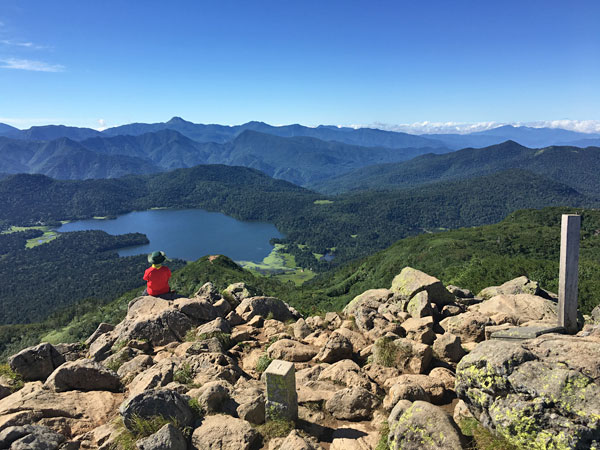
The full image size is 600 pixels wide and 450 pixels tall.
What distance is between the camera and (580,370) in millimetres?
7707

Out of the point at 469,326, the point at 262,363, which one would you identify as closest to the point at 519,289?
the point at 469,326

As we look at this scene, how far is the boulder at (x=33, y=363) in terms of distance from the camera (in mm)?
12578

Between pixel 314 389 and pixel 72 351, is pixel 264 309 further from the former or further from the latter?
pixel 72 351

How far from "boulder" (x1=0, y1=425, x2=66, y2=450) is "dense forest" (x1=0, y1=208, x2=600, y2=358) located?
54.6 metres

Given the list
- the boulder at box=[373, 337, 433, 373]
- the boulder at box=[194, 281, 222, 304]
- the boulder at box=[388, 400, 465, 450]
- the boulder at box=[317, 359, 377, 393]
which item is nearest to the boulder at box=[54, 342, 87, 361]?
the boulder at box=[194, 281, 222, 304]

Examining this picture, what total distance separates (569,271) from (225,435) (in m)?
12.8

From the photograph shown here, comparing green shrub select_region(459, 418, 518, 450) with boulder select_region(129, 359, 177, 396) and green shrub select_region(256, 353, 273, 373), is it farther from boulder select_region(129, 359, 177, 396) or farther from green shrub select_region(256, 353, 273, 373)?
boulder select_region(129, 359, 177, 396)

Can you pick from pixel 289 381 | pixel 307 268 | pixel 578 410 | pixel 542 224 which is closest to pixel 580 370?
pixel 578 410

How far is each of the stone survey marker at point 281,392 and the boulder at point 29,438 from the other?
5.42 metres

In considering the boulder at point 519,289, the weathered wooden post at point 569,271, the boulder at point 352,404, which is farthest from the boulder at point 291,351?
the boulder at point 519,289

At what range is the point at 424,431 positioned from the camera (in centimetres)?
752

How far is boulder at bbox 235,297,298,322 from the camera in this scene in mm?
20031

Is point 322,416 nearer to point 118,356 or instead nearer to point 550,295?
point 118,356

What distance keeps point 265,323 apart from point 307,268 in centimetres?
17942
